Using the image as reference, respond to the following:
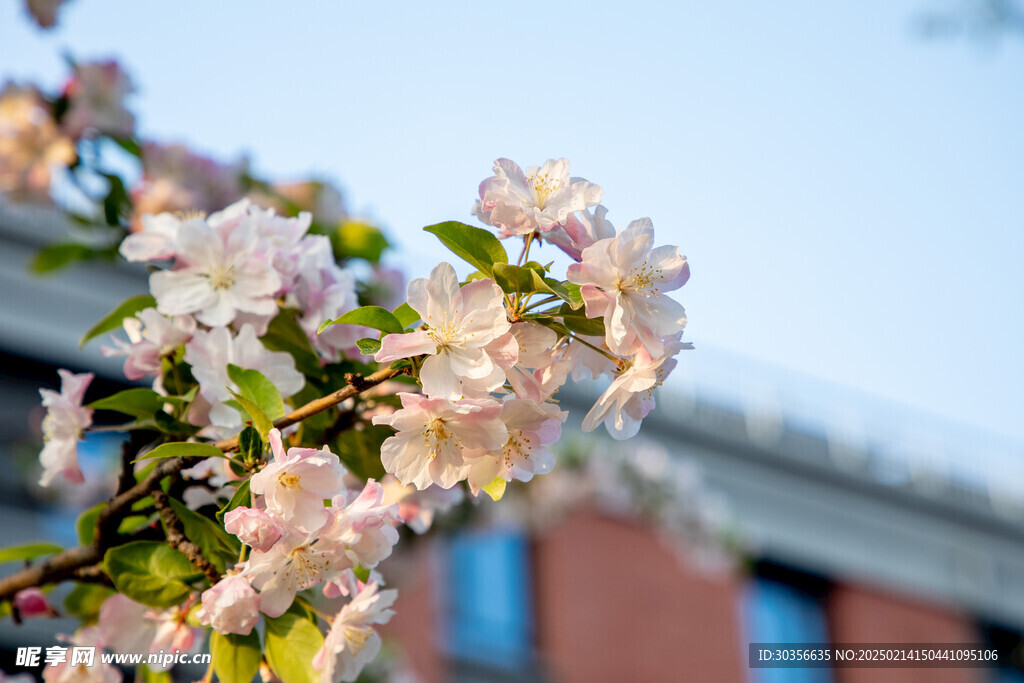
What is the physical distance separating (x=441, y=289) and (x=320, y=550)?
1.00 feet

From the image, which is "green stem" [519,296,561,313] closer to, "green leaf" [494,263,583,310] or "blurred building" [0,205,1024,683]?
"green leaf" [494,263,583,310]

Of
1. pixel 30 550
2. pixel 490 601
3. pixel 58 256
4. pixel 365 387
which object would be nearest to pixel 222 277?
pixel 365 387

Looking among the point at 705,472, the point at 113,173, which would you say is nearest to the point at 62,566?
the point at 113,173

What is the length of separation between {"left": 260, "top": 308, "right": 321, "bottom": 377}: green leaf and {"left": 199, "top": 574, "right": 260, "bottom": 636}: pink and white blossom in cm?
32

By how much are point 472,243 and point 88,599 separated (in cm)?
81

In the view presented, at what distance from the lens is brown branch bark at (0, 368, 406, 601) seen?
1222 millimetres

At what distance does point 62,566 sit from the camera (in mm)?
1528

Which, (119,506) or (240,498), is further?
(119,506)

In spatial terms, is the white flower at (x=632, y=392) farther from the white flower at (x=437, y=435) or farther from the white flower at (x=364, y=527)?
the white flower at (x=364, y=527)

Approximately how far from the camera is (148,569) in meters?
1.41

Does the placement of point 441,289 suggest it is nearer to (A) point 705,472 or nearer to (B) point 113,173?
(B) point 113,173

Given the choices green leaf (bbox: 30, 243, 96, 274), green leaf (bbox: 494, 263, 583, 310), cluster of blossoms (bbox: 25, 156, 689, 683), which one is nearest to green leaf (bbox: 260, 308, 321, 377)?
cluster of blossoms (bbox: 25, 156, 689, 683)

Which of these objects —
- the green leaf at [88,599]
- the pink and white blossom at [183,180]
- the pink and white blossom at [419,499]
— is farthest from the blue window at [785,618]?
the green leaf at [88,599]

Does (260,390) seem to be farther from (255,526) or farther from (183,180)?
(183,180)
